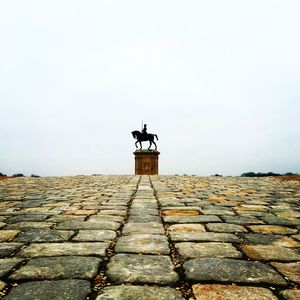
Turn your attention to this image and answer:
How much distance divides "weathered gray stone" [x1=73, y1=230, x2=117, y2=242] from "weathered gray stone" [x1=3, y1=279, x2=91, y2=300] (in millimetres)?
858

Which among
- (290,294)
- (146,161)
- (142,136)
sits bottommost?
(290,294)

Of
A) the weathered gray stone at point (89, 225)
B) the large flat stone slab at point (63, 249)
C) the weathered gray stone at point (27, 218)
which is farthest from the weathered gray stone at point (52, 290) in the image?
the weathered gray stone at point (27, 218)

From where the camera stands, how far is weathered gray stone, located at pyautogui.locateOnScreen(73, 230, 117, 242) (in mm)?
2517

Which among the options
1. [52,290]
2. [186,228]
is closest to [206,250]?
[186,228]

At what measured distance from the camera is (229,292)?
153 centimetres

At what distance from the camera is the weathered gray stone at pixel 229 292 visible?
1.47 meters

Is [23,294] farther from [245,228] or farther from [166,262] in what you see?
[245,228]

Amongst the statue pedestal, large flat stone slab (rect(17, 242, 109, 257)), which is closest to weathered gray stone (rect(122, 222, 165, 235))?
A: large flat stone slab (rect(17, 242, 109, 257))

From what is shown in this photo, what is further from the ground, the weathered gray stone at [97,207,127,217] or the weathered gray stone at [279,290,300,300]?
the weathered gray stone at [97,207,127,217]

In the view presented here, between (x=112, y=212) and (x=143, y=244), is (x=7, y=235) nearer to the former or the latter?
(x=143, y=244)

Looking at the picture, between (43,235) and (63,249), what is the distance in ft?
1.69

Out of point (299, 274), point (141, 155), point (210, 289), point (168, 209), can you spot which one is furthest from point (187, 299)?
point (141, 155)

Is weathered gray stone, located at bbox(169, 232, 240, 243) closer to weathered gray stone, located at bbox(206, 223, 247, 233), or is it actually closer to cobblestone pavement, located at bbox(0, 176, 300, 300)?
cobblestone pavement, located at bbox(0, 176, 300, 300)

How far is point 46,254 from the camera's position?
6.98 feet
